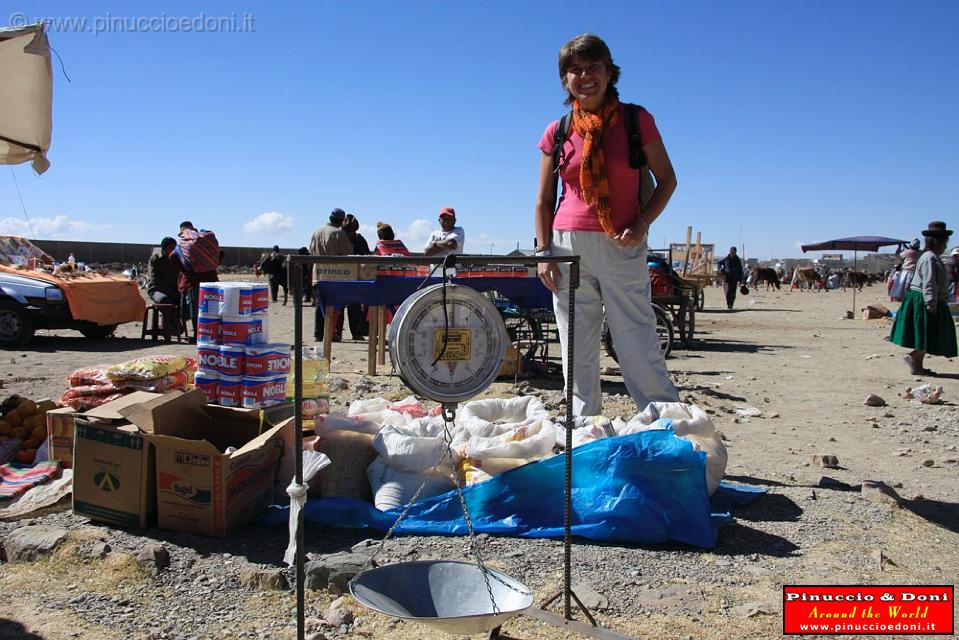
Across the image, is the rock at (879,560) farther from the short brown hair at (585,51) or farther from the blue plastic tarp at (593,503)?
the short brown hair at (585,51)

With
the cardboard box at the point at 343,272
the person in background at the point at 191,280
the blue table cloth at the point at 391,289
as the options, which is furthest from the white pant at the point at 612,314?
the person in background at the point at 191,280

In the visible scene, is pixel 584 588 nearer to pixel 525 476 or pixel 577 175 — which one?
pixel 525 476

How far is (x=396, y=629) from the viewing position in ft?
9.02

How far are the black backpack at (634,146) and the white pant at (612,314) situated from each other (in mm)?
310

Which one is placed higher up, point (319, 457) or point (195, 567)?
point (319, 457)

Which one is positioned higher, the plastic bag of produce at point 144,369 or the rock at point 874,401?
the plastic bag of produce at point 144,369

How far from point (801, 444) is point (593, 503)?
106 inches

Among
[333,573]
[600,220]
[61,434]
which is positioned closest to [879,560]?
[600,220]

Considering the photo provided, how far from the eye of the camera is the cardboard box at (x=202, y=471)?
Result: 3543 mm

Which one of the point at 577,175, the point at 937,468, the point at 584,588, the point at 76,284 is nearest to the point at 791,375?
the point at 937,468

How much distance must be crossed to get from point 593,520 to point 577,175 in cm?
180

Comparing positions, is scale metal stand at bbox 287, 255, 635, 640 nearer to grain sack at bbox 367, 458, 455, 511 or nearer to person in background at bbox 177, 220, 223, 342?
grain sack at bbox 367, 458, 455, 511

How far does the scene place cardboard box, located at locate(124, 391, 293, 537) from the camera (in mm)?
3543

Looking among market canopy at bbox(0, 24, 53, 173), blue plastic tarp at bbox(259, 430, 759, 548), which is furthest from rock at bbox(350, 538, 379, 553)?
market canopy at bbox(0, 24, 53, 173)
